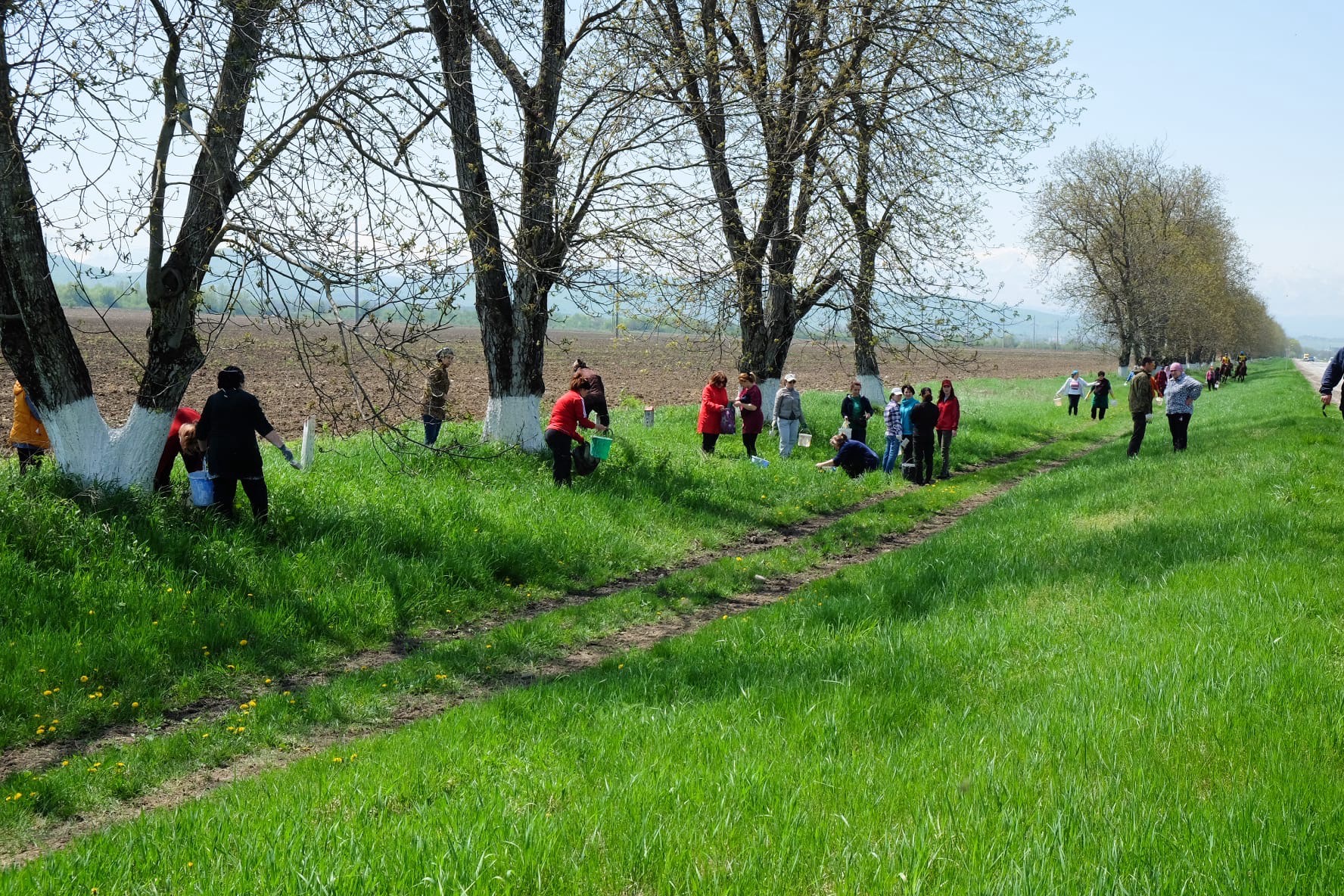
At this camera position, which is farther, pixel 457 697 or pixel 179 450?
pixel 179 450

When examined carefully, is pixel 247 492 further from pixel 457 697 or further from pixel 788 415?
pixel 788 415

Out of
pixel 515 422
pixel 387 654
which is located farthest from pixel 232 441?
pixel 515 422

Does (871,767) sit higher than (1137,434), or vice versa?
(1137,434)

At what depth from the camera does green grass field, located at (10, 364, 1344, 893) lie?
3311 millimetres

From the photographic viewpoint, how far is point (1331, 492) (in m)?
10.9

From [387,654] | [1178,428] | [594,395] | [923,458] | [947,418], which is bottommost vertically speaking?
[387,654]

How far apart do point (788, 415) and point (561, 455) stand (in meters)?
6.10

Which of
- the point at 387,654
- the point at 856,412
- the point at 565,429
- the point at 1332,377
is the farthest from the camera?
the point at 856,412

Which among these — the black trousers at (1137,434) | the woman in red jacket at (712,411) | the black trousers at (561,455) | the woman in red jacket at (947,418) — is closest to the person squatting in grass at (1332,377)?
the black trousers at (1137,434)

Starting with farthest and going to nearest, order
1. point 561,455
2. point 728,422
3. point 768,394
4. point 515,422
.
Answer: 1. point 768,394
2. point 728,422
3. point 515,422
4. point 561,455

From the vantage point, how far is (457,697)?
267 inches

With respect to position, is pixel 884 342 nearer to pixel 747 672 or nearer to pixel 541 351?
pixel 541 351

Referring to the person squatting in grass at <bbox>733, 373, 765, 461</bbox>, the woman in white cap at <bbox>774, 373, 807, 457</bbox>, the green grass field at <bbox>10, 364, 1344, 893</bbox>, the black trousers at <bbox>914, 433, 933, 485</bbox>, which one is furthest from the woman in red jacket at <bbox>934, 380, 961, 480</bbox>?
the green grass field at <bbox>10, 364, 1344, 893</bbox>

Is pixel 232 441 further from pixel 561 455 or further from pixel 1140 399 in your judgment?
pixel 1140 399
